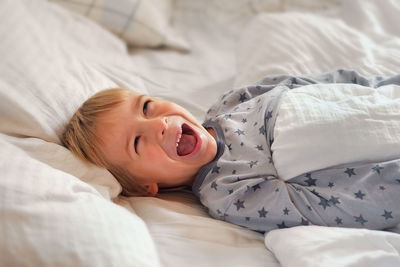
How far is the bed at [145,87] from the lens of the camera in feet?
2.34

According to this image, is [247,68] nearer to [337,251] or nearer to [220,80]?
[220,80]

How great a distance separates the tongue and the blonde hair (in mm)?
124

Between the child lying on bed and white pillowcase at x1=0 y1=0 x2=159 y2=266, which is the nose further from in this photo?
white pillowcase at x1=0 y1=0 x2=159 y2=266

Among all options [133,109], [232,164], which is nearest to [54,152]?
[133,109]

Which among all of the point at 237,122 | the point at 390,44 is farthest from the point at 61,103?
the point at 390,44

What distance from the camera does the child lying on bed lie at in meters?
0.85

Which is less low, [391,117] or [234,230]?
[391,117]

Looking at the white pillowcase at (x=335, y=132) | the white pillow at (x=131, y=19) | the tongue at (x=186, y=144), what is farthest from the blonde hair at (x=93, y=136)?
the white pillow at (x=131, y=19)

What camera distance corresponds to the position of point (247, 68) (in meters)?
1.32

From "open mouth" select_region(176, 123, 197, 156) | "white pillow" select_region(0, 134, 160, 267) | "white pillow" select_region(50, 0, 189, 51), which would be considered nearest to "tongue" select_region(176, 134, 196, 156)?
"open mouth" select_region(176, 123, 197, 156)

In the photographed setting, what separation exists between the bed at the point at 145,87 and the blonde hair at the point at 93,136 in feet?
0.10

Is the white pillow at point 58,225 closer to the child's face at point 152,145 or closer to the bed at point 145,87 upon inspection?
the bed at point 145,87

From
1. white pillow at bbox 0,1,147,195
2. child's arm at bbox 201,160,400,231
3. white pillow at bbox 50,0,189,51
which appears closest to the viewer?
child's arm at bbox 201,160,400,231

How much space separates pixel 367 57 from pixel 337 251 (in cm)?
67
